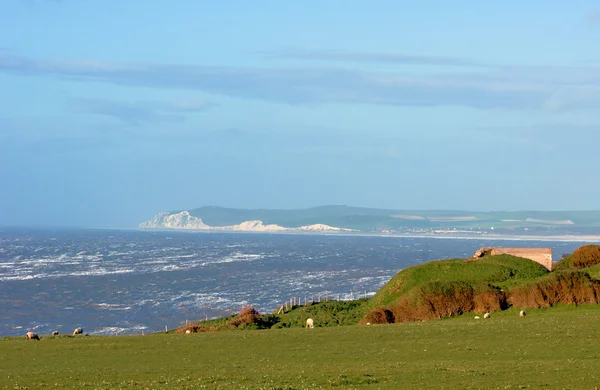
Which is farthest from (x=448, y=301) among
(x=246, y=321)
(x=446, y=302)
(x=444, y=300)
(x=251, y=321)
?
(x=246, y=321)

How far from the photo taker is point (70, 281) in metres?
115

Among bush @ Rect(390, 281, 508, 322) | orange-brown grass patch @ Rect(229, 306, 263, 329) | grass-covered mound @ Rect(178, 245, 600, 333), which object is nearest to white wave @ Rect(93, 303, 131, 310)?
grass-covered mound @ Rect(178, 245, 600, 333)

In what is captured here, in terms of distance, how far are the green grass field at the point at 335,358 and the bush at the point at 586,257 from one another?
2534 centimetres

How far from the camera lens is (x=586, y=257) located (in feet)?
223

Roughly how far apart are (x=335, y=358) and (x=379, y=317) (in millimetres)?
21003

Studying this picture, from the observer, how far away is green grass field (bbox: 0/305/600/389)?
25.7m

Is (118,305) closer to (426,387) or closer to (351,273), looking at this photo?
(351,273)

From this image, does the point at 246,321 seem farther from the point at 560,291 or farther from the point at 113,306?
the point at 113,306

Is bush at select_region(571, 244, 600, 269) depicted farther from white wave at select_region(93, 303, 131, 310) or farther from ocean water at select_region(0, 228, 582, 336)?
white wave at select_region(93, 303, 131, 310)

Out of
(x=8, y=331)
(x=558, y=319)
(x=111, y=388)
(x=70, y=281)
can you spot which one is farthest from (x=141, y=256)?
(x=111, y=388)

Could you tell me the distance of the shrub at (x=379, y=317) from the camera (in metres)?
52.0

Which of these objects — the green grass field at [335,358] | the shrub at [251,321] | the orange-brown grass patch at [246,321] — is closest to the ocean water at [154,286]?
the shrub at [251,321]

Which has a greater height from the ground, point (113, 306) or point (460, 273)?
point (460, 273)

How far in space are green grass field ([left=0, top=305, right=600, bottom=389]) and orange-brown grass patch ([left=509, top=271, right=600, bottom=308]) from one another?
20.2 ft
